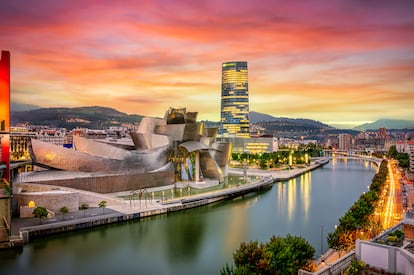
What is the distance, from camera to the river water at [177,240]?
14977 mm

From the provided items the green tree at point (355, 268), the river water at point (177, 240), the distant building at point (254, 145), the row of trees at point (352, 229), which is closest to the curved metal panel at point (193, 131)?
the river water at point (177, 240)

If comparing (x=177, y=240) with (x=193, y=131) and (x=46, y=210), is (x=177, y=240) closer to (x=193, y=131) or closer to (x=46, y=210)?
(x=46, y=210)

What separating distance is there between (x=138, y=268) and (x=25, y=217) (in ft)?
30.9

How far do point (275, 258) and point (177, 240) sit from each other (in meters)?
8.16

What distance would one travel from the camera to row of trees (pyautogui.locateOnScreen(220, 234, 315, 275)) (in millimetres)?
11539

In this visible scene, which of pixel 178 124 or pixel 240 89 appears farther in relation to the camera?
pixel 240 89

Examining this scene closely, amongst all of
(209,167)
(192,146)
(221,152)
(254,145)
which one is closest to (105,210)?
(192,146)

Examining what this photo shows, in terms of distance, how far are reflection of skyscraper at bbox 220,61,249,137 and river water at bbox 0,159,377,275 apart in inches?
3577

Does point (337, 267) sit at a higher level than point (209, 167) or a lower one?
lower

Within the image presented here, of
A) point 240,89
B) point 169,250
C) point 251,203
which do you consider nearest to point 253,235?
point 169,250

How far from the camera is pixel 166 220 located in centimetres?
2286

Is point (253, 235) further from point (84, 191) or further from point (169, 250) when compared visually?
point (84, 191)

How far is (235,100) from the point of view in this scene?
401ft

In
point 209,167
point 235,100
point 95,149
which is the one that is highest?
point 235,100
